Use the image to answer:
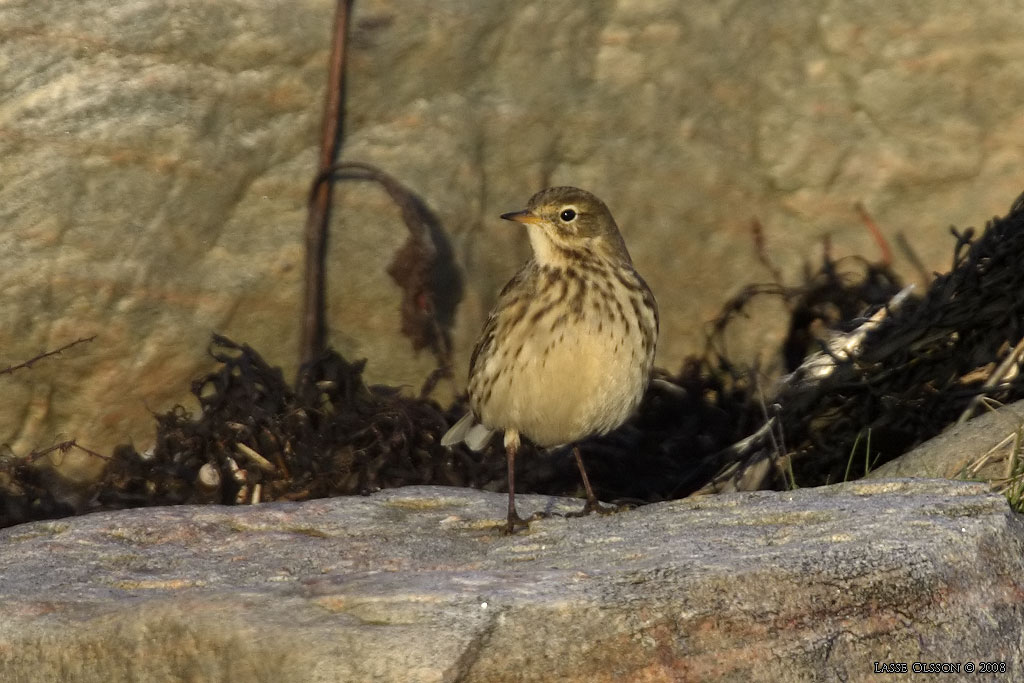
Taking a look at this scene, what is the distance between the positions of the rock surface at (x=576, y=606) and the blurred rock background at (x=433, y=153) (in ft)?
8.10

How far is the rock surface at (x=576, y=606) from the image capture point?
3730 millimetres

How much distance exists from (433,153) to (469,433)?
161cm

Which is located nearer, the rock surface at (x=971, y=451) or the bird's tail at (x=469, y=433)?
the rock surface at (x=971, y=451)

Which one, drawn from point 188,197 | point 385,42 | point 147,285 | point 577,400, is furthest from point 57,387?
point 577,400

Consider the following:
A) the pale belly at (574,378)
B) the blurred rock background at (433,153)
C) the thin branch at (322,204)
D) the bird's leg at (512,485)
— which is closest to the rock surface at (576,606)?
the bird's leg at (512,485)

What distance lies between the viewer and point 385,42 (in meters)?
7.26

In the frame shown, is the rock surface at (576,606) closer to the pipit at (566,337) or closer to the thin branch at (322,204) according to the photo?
the pipit at (566,337)

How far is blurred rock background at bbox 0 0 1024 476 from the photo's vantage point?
685cm

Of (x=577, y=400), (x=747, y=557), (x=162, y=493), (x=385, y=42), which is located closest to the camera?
(x=747, y=557)

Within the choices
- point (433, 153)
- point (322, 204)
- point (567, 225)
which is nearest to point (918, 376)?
Answer: point (567, 225)

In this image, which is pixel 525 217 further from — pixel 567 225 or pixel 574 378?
pixel 574 378

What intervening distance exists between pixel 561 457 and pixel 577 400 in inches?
74.1

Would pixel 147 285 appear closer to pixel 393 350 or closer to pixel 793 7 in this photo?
pixel 393 350

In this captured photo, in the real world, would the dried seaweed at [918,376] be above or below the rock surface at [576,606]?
above
